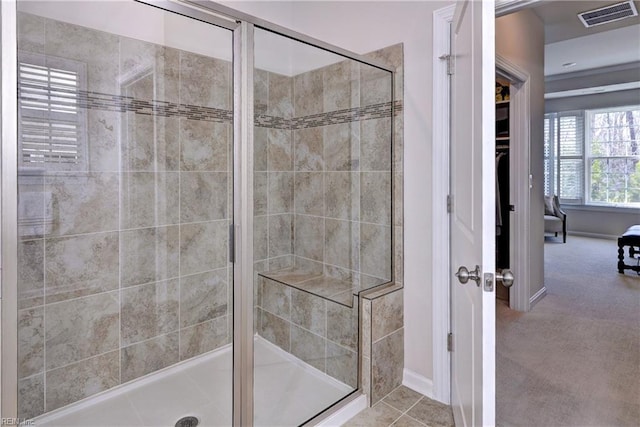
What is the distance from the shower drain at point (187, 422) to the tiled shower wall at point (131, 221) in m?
0.33

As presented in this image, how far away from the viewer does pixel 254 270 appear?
5.20 ft

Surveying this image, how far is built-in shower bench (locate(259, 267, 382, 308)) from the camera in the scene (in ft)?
6.59

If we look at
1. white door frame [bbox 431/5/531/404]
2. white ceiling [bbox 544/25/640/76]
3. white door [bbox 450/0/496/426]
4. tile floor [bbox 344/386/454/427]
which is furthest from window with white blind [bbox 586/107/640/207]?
tile floor [bbox 344/386/454/427]

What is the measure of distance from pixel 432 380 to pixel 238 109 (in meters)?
1.75

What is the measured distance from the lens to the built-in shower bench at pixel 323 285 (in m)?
2.01

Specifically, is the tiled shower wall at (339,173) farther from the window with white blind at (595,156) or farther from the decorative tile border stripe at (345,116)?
the window with white blind at (595,156)

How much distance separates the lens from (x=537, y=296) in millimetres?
3684

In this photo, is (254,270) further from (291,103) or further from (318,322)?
(291,103)

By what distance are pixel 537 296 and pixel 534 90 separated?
2.03 meters

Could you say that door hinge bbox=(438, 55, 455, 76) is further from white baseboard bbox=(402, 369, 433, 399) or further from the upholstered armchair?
the upholstered armchair

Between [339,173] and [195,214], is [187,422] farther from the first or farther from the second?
[339,173]

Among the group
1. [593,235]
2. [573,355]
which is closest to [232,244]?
[573,355]

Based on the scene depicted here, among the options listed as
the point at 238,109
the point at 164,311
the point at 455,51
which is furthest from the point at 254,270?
the point at 455,51

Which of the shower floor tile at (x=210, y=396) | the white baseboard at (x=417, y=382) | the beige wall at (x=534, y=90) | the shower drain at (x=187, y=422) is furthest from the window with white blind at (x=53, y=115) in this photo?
the beige wall at (x=534, y=90)
